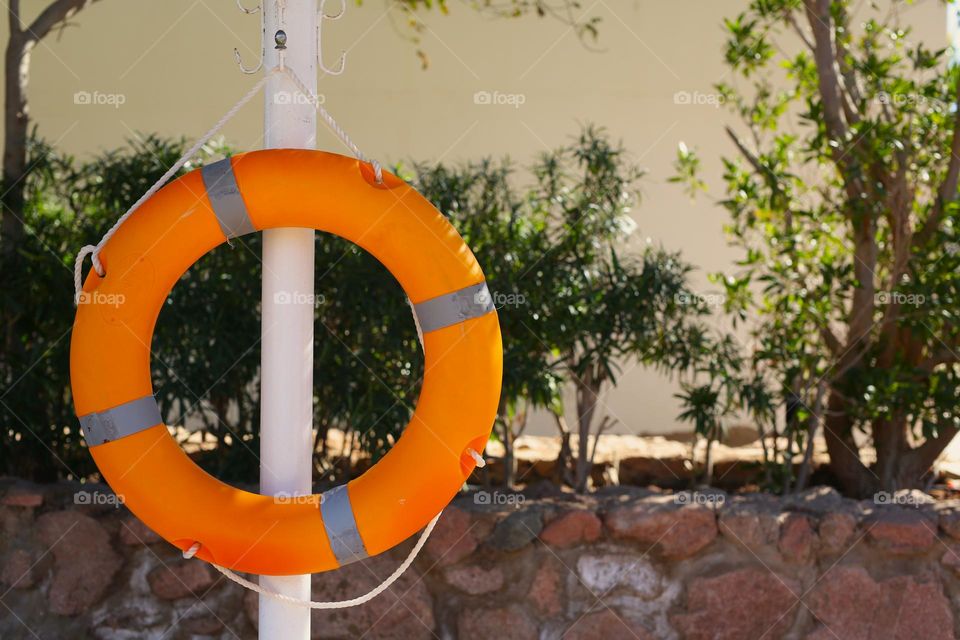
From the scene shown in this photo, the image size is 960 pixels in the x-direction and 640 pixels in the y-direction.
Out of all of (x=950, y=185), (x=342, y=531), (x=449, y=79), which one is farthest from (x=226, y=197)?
(x=449, y=79)

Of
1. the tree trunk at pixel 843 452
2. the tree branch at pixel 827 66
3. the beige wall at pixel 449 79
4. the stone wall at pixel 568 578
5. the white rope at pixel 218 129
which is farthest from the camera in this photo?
the beige wall at pixel 449 79

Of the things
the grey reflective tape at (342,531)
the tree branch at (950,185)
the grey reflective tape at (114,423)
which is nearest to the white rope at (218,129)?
the grey reflective tape at (114,423)

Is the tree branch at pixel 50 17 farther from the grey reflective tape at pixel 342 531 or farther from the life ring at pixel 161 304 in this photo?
the grey reflective tape at pixel 342 531

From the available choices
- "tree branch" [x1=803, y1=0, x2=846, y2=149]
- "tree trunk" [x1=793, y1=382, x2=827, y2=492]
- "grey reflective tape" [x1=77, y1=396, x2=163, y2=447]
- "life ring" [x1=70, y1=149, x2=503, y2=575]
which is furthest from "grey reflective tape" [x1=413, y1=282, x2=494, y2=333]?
"tree branch" [x1=803, y1=0, x2=846, y2=149]

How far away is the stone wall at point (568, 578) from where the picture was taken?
2869mm

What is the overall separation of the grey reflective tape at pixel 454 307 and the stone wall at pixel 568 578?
1030mm

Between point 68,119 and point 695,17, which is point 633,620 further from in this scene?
point 68,119

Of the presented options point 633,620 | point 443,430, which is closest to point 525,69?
point 633,620

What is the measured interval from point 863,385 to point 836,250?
0.52 meters

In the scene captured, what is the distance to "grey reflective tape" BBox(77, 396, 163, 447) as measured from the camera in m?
1.97

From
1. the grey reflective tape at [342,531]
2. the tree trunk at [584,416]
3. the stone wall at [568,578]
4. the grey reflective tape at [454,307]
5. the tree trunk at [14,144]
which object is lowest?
the stone wall at [568,578]

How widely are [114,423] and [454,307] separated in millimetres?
654

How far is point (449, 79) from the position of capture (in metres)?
4.84

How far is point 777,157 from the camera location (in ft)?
11.3
